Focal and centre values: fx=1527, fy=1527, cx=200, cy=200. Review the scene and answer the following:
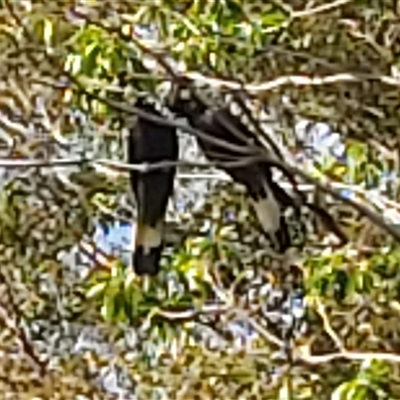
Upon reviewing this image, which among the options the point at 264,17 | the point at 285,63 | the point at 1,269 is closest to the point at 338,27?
the point at 285,63

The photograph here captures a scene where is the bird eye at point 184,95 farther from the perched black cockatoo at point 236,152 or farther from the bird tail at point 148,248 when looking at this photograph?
the bird tail at point 148,248

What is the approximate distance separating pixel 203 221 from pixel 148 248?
803 mm

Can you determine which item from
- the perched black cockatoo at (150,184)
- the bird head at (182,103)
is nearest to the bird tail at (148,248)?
the perched black cockatoo at (150,184)

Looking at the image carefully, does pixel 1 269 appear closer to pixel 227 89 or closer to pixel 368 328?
pixel 368 328

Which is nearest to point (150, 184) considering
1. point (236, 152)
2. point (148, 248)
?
point (148, 248)

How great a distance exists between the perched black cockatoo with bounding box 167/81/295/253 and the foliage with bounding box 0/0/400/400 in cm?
8

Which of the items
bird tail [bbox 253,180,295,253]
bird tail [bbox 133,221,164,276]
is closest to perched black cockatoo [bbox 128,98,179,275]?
bird tail [bbox 133,221,164,276]

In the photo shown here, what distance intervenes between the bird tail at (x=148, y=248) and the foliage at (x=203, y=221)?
41 millimetres

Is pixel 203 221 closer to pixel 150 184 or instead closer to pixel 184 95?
pixel 150 184

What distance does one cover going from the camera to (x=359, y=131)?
167 inches

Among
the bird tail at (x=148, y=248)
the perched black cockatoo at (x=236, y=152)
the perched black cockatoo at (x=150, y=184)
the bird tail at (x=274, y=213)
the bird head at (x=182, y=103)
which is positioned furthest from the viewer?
the bird tail at (x=148, y=248)

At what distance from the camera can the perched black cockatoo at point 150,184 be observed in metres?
3.29

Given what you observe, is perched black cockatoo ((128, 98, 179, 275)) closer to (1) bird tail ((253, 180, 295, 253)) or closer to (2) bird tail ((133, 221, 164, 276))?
(2) bird tail ((133, 221, 164, 276))

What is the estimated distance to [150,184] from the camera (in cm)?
344
